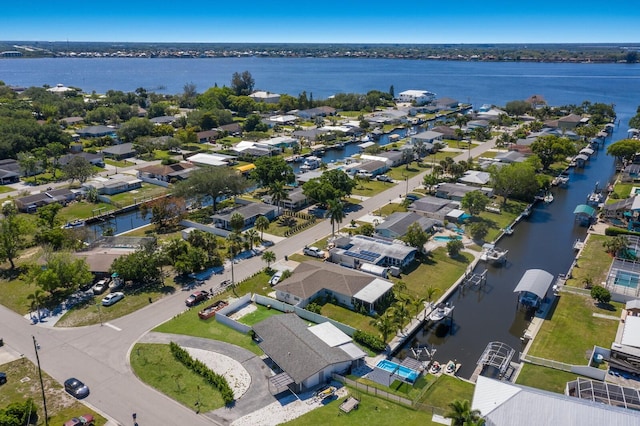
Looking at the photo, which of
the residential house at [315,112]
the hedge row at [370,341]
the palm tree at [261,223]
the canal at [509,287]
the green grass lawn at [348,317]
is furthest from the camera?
the residential house at [315,112]

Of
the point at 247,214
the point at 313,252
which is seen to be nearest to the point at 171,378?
the point at 313,252

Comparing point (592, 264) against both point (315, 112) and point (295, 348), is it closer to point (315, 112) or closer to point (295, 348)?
point (295, 348)

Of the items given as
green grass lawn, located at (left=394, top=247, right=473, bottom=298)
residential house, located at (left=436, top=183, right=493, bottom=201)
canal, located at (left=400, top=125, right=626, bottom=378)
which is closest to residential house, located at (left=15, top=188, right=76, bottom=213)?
green grass lawn, located at (left=394, top=247, right=473, bottom=298)

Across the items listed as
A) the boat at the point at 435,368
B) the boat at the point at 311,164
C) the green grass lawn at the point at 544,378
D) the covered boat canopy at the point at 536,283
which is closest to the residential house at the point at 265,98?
the boat at the point at 311,164

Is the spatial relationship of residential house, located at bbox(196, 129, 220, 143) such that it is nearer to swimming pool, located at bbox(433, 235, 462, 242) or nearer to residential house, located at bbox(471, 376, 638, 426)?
swimming pool, located at bbox(433, 235, 462, 242)

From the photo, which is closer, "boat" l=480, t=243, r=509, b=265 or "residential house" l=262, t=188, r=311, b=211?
"boat" l=480, t=243, r=509, b=265

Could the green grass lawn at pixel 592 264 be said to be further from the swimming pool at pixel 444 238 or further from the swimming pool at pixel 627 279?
the swimming pool at pixel 444 238

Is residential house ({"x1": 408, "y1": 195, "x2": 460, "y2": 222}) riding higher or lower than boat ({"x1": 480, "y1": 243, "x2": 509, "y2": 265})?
higher

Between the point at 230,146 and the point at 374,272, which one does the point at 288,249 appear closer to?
the point at 374,272
